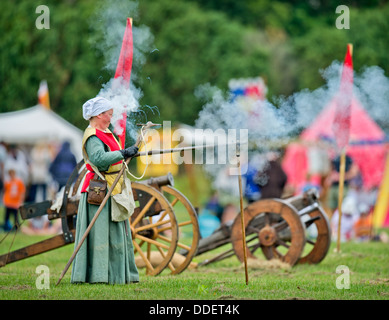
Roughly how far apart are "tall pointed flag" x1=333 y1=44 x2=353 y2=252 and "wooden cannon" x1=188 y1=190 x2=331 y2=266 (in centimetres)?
123

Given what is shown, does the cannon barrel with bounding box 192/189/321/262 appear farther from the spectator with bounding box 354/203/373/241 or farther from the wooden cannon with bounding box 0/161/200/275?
the spectator with bounding box 354/203/373/241

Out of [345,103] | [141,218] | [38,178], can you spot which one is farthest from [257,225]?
[38,178]

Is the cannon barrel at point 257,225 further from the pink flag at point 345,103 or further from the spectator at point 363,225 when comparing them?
the spectator at point 363,225

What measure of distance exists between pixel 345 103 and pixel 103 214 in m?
4.85

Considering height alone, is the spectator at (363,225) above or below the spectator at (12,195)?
below

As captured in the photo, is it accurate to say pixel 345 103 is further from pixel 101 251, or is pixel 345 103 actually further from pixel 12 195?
pixel 12 195

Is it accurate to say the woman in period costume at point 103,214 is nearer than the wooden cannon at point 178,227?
Yes

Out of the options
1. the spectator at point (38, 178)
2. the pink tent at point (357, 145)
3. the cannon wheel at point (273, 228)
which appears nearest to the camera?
the cannon wheel at point (273, 228)

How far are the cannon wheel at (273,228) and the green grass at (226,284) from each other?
234 mm

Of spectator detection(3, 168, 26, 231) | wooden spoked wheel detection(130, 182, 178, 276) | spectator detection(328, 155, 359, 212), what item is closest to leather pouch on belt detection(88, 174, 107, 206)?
wooden spoked wheel detection(130, 182, 178, 276)

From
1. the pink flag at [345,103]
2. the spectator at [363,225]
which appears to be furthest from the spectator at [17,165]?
the pink flag at [345,103]

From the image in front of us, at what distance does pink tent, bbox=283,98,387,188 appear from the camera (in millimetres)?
15961

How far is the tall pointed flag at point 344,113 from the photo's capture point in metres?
9.54

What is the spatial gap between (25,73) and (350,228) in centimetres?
1623
